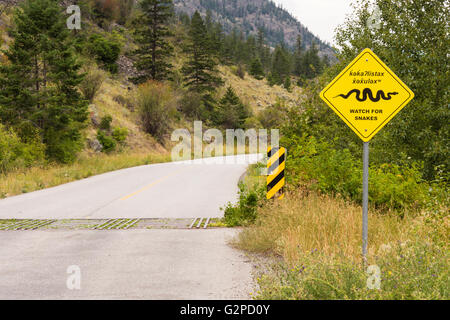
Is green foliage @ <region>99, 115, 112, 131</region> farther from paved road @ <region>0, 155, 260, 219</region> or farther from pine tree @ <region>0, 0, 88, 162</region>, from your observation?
paved road @ <region>0, 155, 260, 219</region>

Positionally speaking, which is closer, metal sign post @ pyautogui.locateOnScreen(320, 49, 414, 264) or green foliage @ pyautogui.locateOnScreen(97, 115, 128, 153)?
metal sign post @ pyautogui.locateOnScreen(320, 49, 414, 264)

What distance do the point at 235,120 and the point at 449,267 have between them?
51.9 metres

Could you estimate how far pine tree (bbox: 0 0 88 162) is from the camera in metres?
19.7

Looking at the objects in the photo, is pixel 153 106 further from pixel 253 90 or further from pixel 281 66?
pixel 281 66

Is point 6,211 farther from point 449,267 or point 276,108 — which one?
point 449,267

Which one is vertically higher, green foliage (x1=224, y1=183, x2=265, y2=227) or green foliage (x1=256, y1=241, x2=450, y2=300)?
green foliage (x1=256, y1=241, x2=450, y2=300)

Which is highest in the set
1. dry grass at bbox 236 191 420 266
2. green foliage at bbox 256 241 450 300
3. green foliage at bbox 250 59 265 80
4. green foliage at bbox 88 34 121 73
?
green foliage at bbox 250 59 265 80

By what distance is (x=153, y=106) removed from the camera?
129 ft

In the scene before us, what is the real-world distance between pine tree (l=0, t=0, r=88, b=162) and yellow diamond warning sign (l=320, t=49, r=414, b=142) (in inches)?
697

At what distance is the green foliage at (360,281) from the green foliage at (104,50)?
41.9 metres

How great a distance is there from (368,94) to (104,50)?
42.1 m

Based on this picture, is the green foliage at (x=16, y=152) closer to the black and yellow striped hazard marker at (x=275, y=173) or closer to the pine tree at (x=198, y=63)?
the black and yellow striped hazard marker at (x=275, y=173)

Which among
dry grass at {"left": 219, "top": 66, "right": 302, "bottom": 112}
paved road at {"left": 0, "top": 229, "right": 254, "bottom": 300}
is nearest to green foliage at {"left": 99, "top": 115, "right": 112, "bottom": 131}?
paved road at {"left": 0, "top": 229, "right": 254, "bottom": 300}

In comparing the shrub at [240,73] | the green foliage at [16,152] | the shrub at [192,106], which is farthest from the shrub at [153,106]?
the shrub at [240,73]
